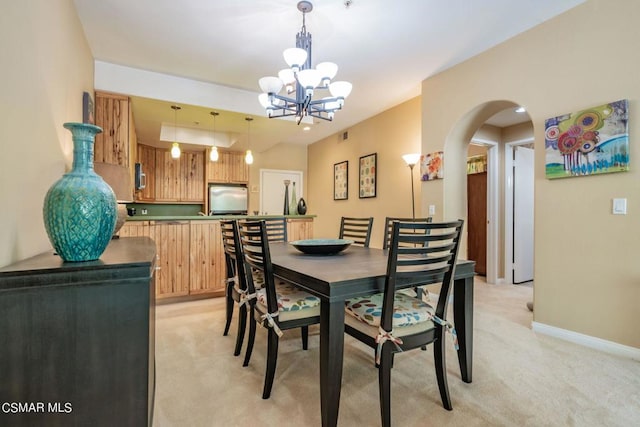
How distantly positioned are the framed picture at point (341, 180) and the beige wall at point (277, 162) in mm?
1202

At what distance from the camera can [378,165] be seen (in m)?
5.02

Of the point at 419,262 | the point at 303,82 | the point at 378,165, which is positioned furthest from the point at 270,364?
the point at 378,165

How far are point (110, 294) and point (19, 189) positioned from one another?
0.76 metres

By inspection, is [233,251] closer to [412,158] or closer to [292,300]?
[292,300]

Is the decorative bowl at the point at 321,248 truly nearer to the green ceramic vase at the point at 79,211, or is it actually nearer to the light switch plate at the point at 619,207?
the green ceramic vase at the point at 79,211

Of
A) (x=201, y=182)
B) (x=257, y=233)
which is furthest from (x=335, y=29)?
Result: (x=201, y=182)

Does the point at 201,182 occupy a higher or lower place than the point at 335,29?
lower

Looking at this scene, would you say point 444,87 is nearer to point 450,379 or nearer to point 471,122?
point 471,122

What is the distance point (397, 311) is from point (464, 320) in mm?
494

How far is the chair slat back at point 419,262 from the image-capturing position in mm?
1348

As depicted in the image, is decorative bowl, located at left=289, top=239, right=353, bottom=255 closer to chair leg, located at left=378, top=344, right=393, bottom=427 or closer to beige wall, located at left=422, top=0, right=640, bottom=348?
chair leg, located at left=378, top=344, right=393, bottom=427

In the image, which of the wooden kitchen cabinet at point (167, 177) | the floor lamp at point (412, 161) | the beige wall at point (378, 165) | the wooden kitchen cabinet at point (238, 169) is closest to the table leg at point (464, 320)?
the floor lamp at point (412, 161)

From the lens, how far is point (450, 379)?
72.2 inches

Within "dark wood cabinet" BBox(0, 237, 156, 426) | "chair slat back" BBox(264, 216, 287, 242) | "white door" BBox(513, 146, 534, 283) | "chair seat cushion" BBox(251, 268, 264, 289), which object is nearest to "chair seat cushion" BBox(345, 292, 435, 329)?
"chair seat cushion" BBox(251, 268, 264, 289)
